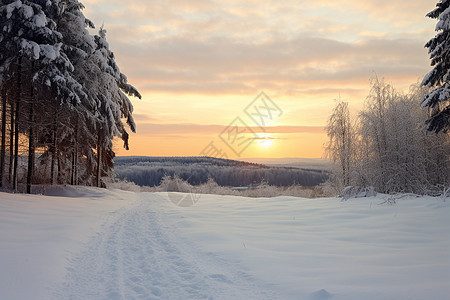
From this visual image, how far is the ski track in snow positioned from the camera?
4.16 meters

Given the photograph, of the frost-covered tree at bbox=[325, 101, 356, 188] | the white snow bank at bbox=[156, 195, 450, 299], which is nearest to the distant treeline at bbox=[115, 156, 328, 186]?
the frost-covered tree at bbox=[325, 101, 356, 188]

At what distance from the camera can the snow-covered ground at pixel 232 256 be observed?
13.8ft

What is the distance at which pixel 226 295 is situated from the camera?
13.5 feet

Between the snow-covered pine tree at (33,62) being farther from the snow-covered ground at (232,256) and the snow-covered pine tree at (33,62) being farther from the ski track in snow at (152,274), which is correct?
the ski track in snow at (152,274)

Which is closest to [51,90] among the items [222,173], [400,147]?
[400,147]

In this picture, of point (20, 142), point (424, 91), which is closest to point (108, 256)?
point (20, 142)

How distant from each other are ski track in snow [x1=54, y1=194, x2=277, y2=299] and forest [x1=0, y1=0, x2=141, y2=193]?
1130cm

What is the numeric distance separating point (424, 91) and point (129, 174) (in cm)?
9024

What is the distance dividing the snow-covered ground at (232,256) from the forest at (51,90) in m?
7.36

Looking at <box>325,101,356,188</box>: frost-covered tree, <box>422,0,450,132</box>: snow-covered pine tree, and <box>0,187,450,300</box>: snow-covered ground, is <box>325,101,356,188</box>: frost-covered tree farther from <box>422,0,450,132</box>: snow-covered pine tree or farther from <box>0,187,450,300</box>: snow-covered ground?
<box>0,187,450,300</box>: snow-covered ground

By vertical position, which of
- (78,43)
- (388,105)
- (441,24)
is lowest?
(388,105)

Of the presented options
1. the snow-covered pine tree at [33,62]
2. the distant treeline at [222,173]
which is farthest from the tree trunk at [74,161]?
the distant treeline at [222,173]

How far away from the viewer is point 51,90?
15516 millimetres

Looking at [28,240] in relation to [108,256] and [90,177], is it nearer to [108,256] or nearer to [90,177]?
[108,256]
